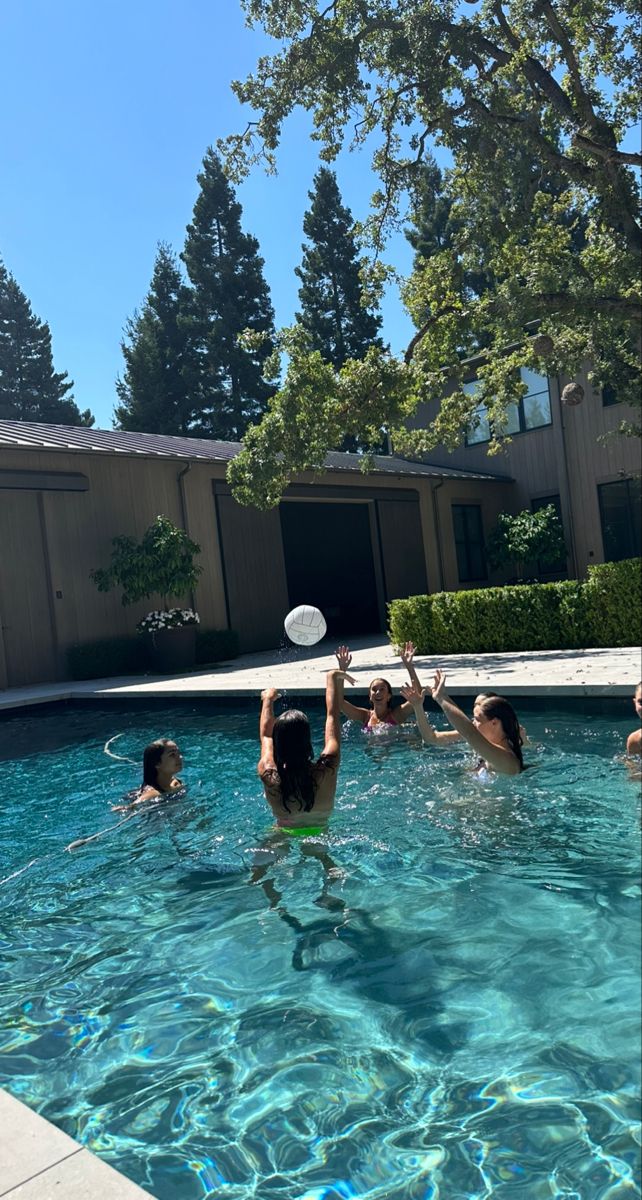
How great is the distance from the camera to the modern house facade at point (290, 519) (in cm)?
1495

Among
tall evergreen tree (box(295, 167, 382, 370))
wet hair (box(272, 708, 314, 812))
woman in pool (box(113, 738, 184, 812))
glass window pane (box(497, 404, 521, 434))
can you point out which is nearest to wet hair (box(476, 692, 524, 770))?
wet hair (box(272, 708, 314, 812))

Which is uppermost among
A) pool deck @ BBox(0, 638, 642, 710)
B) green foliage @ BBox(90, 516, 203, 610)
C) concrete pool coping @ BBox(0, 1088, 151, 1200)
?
green foliage @ BBox(90, 516, 203, 610)

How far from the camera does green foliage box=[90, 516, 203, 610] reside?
15.1 metres

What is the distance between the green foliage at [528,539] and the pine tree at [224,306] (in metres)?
18.0

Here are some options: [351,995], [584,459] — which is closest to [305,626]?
[351,995]

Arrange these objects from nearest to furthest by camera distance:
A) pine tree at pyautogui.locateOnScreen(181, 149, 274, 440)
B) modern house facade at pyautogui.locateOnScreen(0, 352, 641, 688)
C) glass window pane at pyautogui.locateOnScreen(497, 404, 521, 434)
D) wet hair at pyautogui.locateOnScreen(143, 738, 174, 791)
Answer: wet hair at pyautogui.locateOnScreen(143, 738, 174, 791), modern house facade at pyautogui.locateOnScreen(0, 352, 641, 688), glass window pane at pyautogui.locateOnScreen(497, 404, 521, 434), pine tree at pyautogui.locateOnScreen(181, 149, 274, 440)

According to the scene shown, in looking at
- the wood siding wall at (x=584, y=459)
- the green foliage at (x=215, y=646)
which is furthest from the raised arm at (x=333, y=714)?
the wood siding wall at (x=584, y=459)

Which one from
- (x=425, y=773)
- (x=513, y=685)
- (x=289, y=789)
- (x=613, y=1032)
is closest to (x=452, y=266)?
(x=513, y=685)

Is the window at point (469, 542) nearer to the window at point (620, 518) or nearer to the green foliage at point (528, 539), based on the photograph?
the green foliage at point (528, 539)

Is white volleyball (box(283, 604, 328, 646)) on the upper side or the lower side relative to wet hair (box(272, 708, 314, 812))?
upper

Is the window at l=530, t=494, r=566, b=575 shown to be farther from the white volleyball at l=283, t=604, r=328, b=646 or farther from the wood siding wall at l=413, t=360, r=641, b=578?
the white volleyball at l=283, t=604, r=328, b=646

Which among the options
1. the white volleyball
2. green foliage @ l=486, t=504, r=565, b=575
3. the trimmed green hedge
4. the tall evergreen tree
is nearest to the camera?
the white volleyball

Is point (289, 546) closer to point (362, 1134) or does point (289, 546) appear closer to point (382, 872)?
point (382, 872)

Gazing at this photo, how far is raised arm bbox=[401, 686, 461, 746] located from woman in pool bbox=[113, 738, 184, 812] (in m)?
1.71
